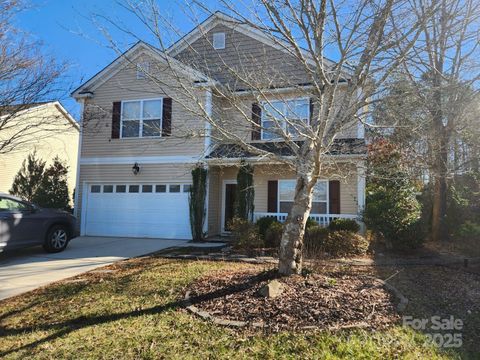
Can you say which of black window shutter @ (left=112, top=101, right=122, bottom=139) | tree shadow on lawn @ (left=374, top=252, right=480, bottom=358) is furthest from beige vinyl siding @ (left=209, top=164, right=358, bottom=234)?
black window shutter @ (left=112, top=101, right=122, bottom=139)

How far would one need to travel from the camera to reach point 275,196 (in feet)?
43.3

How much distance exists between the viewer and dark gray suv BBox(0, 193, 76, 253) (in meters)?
8.59

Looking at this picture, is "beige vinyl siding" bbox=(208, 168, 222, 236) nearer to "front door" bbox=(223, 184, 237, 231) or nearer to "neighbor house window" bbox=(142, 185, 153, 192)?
"front door" bbox=(223, 184, 237, 231)

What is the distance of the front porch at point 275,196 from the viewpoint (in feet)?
40.0

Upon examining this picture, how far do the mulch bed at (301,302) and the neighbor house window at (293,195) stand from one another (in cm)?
662

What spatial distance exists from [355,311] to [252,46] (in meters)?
11.0

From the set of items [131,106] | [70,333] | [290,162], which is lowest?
[70,333]

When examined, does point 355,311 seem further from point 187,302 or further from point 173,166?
point 173,166

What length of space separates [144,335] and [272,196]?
948cm

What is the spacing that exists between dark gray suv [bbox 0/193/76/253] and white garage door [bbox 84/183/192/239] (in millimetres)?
3346

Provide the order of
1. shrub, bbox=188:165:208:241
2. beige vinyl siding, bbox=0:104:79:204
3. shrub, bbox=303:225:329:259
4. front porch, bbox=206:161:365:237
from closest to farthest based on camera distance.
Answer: shrub, bbox=303:225:329:259, front porch, bbox=206:161:365:237, shrub, bbox=188:165:208:241, beige vinyl siding, bbox=0:104:79:204

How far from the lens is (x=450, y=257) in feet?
29.2

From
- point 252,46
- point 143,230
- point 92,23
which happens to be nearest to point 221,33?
point 252,46

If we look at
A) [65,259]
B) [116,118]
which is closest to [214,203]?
[116,118]
